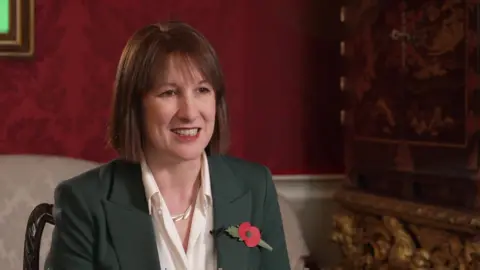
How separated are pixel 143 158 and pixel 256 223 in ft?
0.93

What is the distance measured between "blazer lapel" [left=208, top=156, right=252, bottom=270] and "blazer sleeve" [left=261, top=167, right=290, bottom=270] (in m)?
0.05

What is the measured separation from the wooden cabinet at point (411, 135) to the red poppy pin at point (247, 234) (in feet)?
3.08

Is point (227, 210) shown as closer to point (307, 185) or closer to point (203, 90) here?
point (203, 90)

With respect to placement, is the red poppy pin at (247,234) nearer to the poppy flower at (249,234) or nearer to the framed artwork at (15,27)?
the poppy flower at (249,234)

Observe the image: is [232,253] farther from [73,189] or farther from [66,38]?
[66,38]

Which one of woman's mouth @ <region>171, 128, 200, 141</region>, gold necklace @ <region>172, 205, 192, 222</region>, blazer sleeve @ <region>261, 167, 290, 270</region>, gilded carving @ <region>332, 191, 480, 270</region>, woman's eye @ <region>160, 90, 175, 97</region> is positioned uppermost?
woman's eye @ <region>160, 90, 175, 97</region>

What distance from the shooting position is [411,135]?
90.9 inches

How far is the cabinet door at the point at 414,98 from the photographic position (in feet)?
6.87

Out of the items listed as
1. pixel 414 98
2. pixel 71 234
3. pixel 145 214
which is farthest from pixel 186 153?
pixel 414 98

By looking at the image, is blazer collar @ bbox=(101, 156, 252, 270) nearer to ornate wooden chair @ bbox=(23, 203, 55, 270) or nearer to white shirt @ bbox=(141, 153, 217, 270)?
white shirt @ bbox=(141, 153, 217, 270)

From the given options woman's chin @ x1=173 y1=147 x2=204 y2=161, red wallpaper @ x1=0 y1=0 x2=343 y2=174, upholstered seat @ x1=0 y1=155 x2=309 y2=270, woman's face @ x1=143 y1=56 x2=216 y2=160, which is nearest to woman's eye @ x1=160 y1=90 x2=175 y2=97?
woman's face @ x1=143 y1=56 x2=216 y2=160

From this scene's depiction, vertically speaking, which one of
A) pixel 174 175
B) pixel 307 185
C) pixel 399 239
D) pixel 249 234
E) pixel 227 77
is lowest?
pixel 399 239

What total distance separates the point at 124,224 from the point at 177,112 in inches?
9.7

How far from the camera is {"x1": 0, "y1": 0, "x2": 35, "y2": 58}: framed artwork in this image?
8.61 feet
